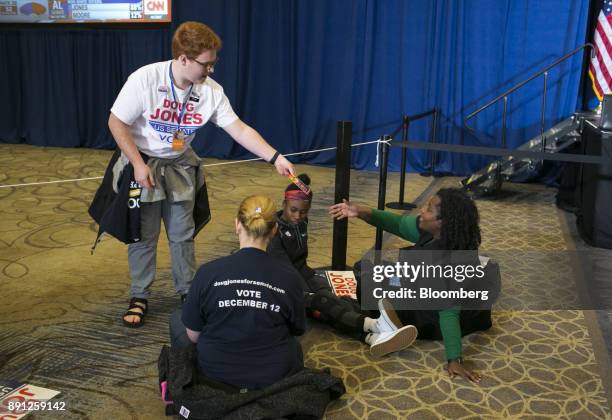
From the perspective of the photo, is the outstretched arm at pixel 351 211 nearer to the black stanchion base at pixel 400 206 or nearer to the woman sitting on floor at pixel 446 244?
the woman sitting on floor at pixel 446 244

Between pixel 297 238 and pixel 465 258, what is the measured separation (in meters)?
0.82

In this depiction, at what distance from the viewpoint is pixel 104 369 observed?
2322 mm

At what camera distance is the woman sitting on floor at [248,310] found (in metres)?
1.85

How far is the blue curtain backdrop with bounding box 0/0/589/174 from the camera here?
6.57 metres

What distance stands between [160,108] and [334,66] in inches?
205

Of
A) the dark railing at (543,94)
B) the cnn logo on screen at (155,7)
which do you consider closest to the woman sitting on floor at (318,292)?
the dark railing at (543,94)

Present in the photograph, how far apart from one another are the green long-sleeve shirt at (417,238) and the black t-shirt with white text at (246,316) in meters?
0.68

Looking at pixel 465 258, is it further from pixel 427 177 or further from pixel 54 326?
pixel 427 177

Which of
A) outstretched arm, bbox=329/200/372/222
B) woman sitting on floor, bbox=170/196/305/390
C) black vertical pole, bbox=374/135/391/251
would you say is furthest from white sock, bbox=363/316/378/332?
black vertical pole, bbox=374/135/391/251

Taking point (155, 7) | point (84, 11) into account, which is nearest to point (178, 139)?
point (155, 7)

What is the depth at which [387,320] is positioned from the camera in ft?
8.10

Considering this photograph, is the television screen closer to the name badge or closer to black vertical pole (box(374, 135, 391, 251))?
black vertical pole (box(374, 135, 391, 251))

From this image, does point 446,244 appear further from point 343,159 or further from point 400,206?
point 400,206

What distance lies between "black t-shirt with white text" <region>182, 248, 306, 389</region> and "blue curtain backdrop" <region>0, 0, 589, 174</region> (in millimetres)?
5489
